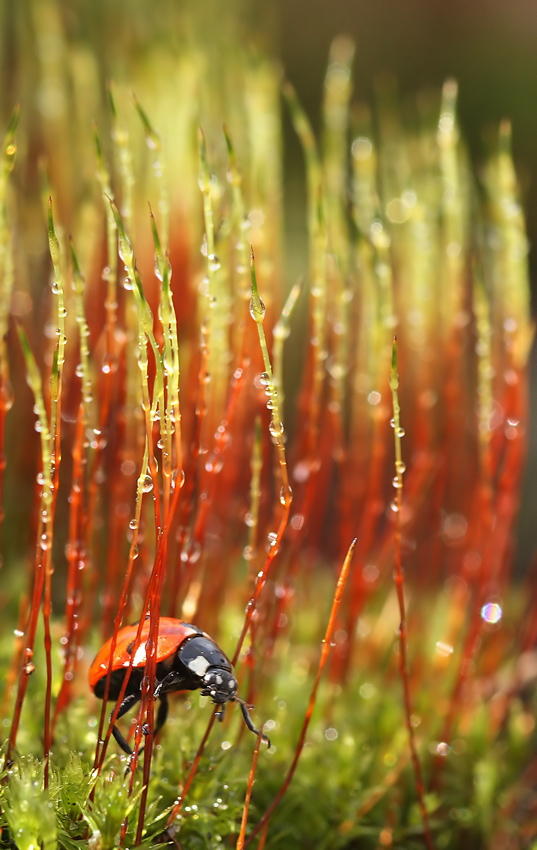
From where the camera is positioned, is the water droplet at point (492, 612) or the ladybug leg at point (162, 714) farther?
the water droplet at point (492, 612)

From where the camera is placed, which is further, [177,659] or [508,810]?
[508,810]

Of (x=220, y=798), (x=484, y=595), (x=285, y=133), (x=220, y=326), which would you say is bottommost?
(x=220, y=798)

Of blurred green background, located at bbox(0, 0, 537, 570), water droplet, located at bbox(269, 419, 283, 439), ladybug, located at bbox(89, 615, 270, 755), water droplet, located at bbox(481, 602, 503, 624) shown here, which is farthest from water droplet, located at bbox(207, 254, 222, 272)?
blurred green background, located at bbox(0, 0, 537, 570)

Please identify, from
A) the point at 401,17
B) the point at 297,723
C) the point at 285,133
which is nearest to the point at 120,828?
the point at 297,723

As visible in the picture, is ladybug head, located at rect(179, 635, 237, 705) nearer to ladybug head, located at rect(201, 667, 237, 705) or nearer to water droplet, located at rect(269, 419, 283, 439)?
ladybug head, located at rect(201, 667, 237, 705)

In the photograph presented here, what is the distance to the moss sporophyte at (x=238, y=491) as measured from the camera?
44cm

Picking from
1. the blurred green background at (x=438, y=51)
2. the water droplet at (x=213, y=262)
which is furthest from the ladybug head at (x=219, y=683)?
the blurred green background at (x=438, y=51)

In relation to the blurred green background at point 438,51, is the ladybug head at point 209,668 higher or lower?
lower

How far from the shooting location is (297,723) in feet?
2.23

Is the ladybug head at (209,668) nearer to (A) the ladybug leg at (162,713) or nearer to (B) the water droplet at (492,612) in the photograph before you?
(A) the ladybug leg at (162,713)

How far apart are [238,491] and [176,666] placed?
434mm

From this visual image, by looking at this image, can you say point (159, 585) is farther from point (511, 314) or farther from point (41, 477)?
point (511, 314)

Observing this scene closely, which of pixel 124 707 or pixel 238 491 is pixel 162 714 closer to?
pixel 124 707

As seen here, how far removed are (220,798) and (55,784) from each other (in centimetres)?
12
